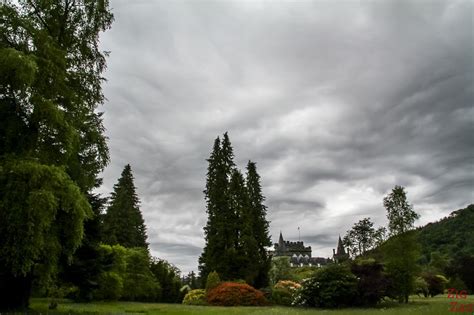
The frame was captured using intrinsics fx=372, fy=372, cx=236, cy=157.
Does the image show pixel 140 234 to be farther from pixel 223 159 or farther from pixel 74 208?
pixel 74 208

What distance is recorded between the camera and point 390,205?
29266 mm

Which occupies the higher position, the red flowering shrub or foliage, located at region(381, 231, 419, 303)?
foliage, located at region(381, 231, 419, 303)

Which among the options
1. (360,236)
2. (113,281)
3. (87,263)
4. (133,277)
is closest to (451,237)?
(360,236)

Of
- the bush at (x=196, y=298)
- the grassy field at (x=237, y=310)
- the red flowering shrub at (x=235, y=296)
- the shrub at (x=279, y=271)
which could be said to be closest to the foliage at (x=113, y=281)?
the bush at (x=196, y=298)

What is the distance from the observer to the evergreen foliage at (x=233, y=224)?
42875 mm

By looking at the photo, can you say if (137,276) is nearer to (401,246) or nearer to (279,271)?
(279,271)

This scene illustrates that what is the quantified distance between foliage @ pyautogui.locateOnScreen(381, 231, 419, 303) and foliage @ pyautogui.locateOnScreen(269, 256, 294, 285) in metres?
19.8

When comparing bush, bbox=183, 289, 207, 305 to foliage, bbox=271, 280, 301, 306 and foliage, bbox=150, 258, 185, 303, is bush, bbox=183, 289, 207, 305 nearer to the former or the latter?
foliage, bbox=271, 280, 301, 306

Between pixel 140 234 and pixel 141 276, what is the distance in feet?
58.1

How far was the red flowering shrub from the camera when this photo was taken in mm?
30891

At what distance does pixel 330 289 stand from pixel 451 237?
60.7 meters

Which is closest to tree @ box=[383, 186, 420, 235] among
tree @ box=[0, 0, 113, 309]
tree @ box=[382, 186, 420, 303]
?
tree @ box=[382, 186, 420, 303]

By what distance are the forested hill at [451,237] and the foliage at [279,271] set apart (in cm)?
3229

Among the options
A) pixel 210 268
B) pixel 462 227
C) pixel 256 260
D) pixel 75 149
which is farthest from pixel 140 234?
pixel 462 227
